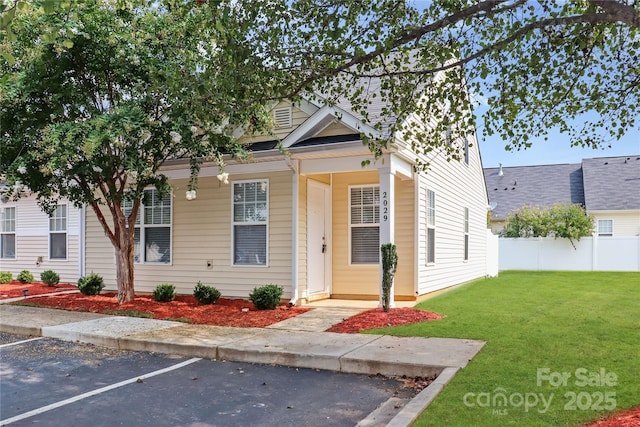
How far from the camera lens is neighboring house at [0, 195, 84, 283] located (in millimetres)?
14766

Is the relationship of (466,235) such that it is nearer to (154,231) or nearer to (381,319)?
(381,319)

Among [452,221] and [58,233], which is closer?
[452,221]

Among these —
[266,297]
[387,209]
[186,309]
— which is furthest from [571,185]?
[186,309]

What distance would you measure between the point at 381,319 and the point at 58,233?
10997 mm

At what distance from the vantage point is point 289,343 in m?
7.19

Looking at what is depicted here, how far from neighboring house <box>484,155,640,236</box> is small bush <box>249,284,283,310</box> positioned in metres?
22.7

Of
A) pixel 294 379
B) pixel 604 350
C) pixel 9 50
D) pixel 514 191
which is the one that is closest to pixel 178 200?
pixel 9 50

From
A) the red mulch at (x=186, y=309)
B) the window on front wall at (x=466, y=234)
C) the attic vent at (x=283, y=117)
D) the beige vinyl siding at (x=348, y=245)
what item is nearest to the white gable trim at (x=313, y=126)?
the attic vent at (x=283, y=117)

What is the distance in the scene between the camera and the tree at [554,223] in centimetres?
2434

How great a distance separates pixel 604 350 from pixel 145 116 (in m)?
7.84

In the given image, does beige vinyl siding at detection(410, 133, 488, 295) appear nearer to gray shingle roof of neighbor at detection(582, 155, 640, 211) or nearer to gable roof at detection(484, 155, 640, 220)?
gray shingle roof of neighbor at detection(582, 155, 640, 211)

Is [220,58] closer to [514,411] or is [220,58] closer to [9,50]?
[9,50]

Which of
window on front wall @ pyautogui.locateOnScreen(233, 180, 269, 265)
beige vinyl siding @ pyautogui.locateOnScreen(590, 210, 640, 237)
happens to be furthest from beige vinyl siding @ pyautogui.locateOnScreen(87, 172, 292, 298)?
beige vinyl siding @ pyautogui.locateOnScreen(590, 210, 640, 237)

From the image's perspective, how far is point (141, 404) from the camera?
499cm
